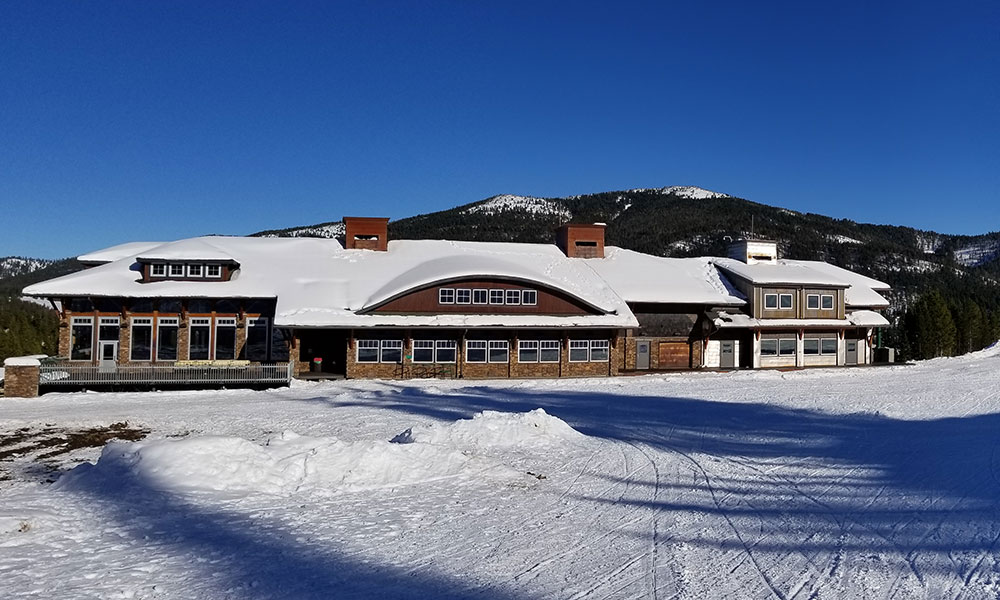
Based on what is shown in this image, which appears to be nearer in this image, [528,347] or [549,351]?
[528,347]

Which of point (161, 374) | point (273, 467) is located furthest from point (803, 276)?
point (273, 467)

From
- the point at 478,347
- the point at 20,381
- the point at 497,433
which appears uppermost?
the point at 478,347

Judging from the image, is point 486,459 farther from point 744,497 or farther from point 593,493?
point 744,497

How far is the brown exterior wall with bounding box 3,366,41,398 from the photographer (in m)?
21.7

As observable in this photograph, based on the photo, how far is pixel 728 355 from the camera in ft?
113

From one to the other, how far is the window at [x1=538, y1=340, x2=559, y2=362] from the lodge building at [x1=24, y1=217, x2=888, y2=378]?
0.05 meters

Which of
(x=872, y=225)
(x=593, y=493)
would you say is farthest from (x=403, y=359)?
(x=872, y=225)

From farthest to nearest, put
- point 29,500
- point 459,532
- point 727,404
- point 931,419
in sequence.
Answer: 1. point 727,404
2. point 931,419
3. point 29,500
4. point 459,532

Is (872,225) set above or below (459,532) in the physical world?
above

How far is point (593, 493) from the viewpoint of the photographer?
9.90 m

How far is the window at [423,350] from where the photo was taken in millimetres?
28000

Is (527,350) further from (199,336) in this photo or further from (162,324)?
(162,324)

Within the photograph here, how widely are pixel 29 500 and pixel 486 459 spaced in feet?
23.3

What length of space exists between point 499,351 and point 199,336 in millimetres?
13643
